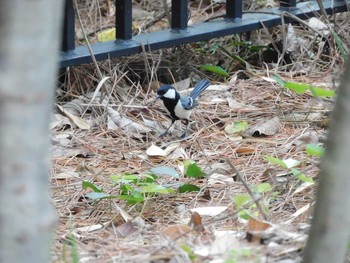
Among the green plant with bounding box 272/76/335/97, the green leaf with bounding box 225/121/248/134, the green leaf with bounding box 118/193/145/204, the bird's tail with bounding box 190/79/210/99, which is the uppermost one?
the green plant with bounding box 272/76/335/97

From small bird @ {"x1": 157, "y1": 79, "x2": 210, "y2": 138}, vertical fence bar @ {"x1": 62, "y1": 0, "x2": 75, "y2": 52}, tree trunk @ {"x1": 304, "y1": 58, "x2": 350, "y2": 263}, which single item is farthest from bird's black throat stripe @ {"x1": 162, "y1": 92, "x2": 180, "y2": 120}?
tree trunk @ {"x1": 304, "y1": 58, "x2": 350, "y2": 263}

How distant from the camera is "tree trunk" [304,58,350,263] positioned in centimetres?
169

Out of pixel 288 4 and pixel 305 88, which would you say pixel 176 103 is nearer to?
pixel 305 88

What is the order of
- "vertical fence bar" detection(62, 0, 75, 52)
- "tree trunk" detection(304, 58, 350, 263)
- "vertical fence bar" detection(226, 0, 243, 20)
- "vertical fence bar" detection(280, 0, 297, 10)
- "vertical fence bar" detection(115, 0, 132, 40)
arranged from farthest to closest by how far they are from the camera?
"vertical fence bar" detection(280, 0, 297, 10) < "vertical fence bar" detection(226, 0, 243, 20) < "vertical fence bar" detection(115, 0, 132, 40) < "vertical fence bar" detection(62, 0, 75, 52) < "tree trunk" detection(304, 58, 350, 263)

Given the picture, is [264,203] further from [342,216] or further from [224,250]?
[342,216]

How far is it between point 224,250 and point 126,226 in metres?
0.58

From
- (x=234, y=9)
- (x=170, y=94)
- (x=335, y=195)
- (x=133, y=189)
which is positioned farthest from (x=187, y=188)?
(x=234, y=9)

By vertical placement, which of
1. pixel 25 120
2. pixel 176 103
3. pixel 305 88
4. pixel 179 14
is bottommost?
pixel 176 103

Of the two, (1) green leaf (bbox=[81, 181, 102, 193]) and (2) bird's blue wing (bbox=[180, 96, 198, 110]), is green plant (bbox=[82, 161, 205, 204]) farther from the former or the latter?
(2) bird's blue wing (bbox=[180, 96, 198, 110])

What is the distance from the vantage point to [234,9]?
450cm

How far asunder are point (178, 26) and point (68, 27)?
2.08 feet

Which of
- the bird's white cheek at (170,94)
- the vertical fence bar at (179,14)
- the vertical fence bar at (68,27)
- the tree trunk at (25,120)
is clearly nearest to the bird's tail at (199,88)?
the bird's white cheek at (170,94)

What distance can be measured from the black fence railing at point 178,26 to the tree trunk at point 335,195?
2295 mm

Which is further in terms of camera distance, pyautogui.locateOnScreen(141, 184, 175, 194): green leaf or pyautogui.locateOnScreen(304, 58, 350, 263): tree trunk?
pyautogui.locateOnScreen(141, 184, 175, 194): green leaf
